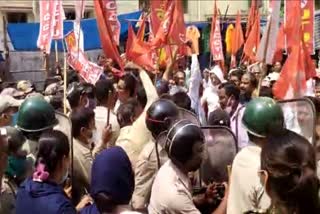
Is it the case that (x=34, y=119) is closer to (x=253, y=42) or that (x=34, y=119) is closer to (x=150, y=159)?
(x=150, y=159)

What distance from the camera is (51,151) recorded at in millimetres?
3717

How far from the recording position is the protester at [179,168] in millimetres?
3785

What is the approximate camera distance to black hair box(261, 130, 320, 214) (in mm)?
2471

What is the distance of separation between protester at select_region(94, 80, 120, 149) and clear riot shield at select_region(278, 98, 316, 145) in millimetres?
1906

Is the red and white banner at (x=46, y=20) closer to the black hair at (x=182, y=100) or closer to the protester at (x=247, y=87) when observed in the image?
the protester at (x=247, y=87)

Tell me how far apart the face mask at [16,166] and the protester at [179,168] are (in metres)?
0.97

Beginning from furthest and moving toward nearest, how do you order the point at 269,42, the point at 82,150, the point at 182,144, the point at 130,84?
the point at 130,84 → the point at 269,42 → the point at 82,150 → the point at 182,144

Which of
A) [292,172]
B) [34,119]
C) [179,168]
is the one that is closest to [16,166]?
[34,119]

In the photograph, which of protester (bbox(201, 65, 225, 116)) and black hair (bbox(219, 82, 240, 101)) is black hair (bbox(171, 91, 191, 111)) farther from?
protester (bbox(201, 65, 225, 116))

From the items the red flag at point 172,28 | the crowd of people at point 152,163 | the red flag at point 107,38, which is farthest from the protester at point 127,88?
the red flag at point 172,28

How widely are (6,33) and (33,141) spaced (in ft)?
64.5

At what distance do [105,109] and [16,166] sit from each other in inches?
91.5

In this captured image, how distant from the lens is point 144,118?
5.28 m

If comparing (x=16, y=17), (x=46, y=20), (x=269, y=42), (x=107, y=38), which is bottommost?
(x=16, y=17)
